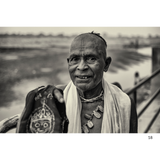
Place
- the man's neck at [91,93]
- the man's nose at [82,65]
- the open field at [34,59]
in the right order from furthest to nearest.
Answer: the open field at [34,59], the man's neck at [91,93], the man's nose at [82,65]

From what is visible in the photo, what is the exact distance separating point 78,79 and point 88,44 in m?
0.22

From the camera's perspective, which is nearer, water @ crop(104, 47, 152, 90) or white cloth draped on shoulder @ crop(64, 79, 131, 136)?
white cloth draped on shoulder @ crop(64, 79, 131, 136)

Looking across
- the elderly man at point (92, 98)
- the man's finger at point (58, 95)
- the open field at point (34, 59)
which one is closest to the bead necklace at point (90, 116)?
the elderly man at point (92, 98)

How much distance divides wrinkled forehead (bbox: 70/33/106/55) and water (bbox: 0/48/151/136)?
343mm

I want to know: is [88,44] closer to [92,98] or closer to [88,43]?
[88,43]

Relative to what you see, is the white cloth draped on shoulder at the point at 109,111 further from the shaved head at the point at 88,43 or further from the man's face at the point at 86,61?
the shaved head at the point at 88,43

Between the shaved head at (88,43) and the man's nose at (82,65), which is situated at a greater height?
the shaved head at (88,43)

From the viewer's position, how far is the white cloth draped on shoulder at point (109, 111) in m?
1.12

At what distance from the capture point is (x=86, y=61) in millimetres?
1077

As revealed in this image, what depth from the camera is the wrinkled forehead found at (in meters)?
1.07

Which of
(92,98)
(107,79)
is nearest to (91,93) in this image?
(92,98)

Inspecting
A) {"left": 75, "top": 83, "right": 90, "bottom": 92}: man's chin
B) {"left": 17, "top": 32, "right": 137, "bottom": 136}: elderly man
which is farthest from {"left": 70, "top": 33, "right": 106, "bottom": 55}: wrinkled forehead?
{"left": 75, "top": 83, "right": 90, "bottom": 92}: man's chin

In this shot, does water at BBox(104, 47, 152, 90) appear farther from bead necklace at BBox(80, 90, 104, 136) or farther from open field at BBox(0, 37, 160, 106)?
bead necklace at BBox(80, 90, 104, 136)
